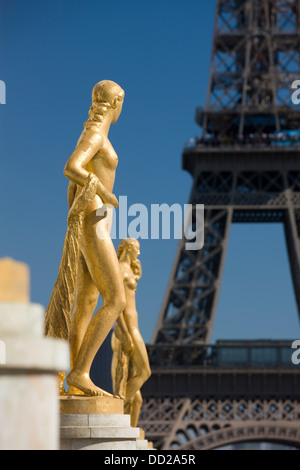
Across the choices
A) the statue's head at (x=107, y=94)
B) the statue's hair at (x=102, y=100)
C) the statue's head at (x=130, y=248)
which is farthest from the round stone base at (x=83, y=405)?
the statue's head at (x=130, y=248)

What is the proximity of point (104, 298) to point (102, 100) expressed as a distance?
199 centimetres

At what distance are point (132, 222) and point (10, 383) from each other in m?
13.9

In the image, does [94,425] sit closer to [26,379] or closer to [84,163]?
[84,163]

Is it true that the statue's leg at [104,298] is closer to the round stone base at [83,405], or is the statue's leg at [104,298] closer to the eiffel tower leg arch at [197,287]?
the round stone base at [83,405]

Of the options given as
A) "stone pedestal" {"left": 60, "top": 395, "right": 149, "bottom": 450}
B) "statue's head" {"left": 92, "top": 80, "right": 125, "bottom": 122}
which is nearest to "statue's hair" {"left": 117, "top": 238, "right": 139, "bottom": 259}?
"statue's head" {"left": 92, "top": 80, "right": 125, "bottom": 122}

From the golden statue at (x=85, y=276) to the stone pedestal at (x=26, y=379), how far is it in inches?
217

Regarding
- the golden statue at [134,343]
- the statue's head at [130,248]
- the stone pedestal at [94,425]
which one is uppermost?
the statue's head at [130,248]

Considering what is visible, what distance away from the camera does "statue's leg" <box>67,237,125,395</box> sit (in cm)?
796

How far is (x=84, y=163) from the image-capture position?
8.16 metres

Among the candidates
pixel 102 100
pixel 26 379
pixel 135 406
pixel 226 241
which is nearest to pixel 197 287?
pixel 226 241

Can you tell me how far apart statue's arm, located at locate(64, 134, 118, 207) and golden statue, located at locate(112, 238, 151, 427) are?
3.45 metres

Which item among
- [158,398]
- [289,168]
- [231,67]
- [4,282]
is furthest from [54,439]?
[231,67]

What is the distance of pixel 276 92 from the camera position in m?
44.2

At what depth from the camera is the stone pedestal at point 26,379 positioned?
2.33m
